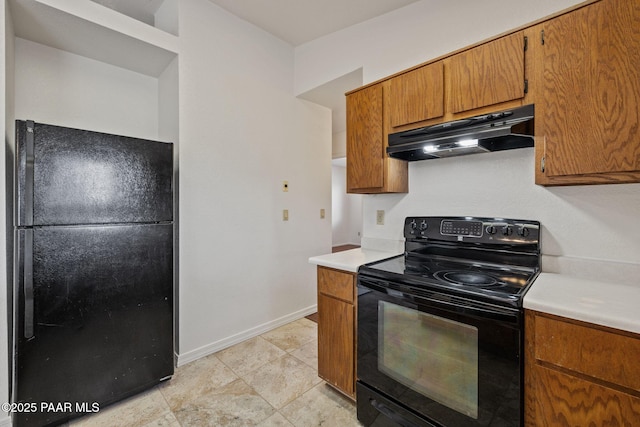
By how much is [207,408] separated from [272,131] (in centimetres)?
229

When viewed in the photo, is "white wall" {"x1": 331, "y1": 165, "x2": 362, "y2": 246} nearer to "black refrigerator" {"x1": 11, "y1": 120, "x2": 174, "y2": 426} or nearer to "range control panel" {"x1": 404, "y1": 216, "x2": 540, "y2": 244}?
"range control panel" {"x1": 404, "y1": 216, "x2": 540, "y2": 244}

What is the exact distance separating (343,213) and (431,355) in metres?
7.09

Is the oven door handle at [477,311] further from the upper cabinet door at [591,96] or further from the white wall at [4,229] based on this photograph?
the white wall at [4,229]

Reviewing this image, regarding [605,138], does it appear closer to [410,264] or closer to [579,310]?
[579,310]

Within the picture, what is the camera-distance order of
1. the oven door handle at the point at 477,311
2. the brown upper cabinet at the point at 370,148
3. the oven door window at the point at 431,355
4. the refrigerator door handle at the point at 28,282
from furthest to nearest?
1. the brown upper cabinet at the point at 370,148
2. the refrigerator door handle at the point at 28,282
3. the oven door window at the point at 431,355
4. the oven door handle at the point at 477,311

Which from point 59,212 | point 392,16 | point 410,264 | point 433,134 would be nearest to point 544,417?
point 410,264

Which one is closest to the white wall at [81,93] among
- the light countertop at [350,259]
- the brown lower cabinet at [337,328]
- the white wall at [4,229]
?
the white wall at [4,229]

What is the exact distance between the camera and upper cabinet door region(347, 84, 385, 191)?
1.95 m

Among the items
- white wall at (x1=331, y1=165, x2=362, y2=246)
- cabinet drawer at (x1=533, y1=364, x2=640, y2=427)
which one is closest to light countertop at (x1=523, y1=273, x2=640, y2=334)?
cabinet drawer at (x1=533, y1=364, x2=640, y2=427)

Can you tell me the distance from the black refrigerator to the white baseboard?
0.31 m

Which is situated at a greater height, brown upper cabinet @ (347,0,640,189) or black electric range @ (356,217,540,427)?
brown upper cabinet @ (347,0,640,189)

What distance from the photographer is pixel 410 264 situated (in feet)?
5.58

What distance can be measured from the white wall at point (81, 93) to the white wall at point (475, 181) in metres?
1.65

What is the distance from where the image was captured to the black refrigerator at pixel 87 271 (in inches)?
58.2
